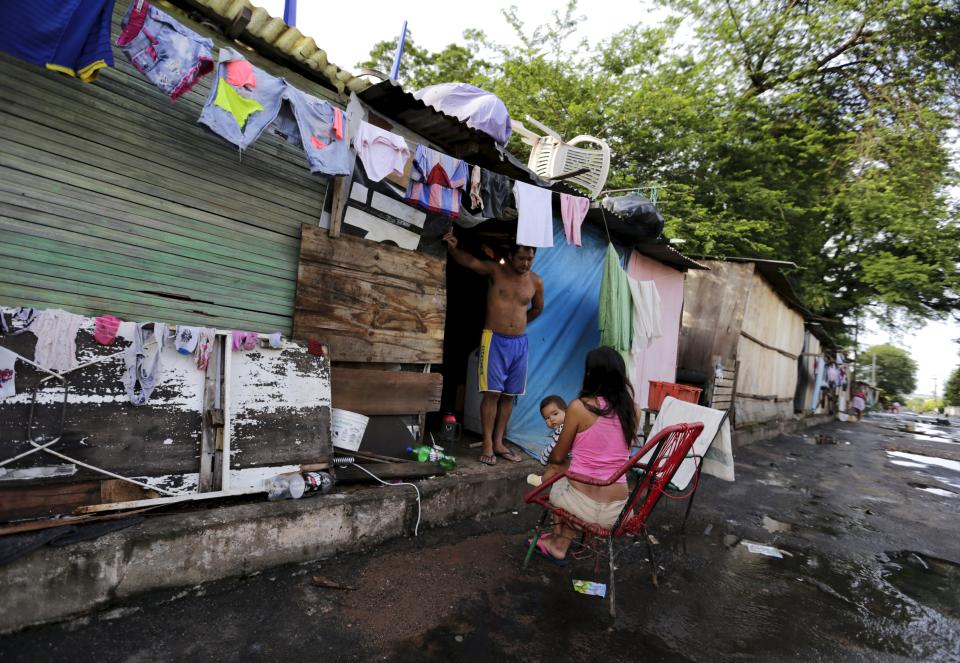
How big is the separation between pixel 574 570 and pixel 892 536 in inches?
149

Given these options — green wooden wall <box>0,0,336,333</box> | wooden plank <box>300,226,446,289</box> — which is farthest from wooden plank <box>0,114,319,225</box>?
wooden plank <box>300,226,446,289</box>

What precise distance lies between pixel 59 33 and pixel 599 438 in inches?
148

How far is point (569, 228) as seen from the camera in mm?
5363

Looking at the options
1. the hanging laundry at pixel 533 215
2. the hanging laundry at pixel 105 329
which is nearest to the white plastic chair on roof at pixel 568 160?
the hanging laundry at pixel 533 215

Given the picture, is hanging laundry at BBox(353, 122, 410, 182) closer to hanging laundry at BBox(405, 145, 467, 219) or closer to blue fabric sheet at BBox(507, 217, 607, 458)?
hanging laundry at BBox(405, 145, 467, 219)

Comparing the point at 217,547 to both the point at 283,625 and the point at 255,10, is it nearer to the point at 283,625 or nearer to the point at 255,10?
the point at 283,625

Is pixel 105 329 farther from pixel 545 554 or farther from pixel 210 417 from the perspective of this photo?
pixel 545 554

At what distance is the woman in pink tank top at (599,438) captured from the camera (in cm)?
312

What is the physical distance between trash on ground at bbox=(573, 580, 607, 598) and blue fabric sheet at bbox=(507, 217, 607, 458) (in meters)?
2.27

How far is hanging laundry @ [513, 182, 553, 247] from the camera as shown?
483 centimetres

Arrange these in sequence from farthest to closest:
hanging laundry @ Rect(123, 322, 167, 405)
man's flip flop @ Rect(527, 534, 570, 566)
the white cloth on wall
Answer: the white cloth on wall
man's flip flop @ Rect(527, 534, 570, 566)
hanging laundry @ Rect(123, 322, 167, 405)

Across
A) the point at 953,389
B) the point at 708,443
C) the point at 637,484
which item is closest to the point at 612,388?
the point at 637,484

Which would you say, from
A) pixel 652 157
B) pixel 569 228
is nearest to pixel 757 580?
pixel 569 228

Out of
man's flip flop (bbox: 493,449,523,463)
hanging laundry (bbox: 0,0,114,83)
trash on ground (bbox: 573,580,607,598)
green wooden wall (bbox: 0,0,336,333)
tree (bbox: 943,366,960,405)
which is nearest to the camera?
hanging laundry (bbox: 0,0,114,83)
